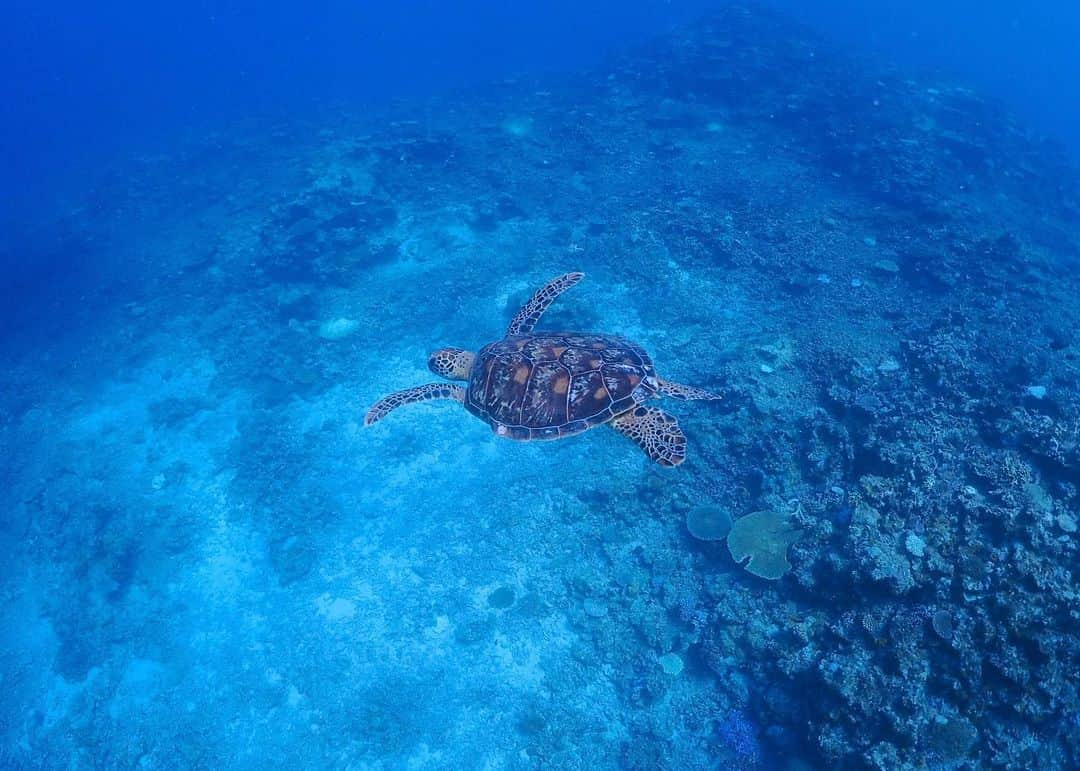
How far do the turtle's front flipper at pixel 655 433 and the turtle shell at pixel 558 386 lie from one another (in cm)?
21

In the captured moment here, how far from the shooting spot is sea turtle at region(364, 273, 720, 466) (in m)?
7.54

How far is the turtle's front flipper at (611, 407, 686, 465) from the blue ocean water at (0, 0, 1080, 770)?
6 centimetres

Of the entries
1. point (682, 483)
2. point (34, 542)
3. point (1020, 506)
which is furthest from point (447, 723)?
point (34, 542)

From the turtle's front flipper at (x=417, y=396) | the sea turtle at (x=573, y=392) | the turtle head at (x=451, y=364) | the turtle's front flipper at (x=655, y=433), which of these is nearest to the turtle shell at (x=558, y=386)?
the sea turtle at (x=573, y=392)

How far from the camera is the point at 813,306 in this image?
1142 centimetres

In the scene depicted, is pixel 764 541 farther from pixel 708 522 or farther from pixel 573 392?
pixel 573 392

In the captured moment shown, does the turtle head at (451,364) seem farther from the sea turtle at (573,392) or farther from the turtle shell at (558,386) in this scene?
the turtle shell at (558,386)

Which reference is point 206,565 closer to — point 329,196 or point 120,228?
point 329,196

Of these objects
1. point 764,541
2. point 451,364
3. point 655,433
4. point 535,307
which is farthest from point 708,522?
point 451,364

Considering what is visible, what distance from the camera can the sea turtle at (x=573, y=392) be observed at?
754 centimetres

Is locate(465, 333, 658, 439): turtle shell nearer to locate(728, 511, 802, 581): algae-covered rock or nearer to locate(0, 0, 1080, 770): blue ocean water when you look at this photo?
locate(0, 0, 1080, 770): blue ocean water

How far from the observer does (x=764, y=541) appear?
7.45 metres

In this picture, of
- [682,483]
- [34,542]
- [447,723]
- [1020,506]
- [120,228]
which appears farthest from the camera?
[120,228]

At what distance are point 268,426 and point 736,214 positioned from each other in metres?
13.8
